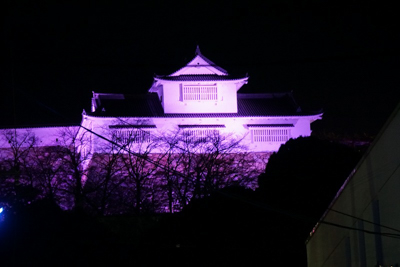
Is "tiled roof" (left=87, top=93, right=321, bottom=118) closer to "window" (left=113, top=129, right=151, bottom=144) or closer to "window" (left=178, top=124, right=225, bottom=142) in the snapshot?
"window" (left=178, top=124, right=225, bottom=142)

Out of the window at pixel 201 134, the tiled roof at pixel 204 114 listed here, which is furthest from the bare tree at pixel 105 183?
the window at pixel 201 134

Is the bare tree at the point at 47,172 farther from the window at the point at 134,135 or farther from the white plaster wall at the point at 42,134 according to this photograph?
the window at the point at 134,135

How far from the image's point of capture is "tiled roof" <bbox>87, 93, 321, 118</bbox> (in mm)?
27578

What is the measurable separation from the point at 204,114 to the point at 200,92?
155 centimetres

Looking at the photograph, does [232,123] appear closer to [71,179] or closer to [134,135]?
[134,135]

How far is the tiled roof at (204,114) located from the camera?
27.6m

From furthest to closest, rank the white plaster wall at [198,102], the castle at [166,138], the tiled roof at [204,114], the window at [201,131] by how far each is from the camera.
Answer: the white plaster wall at [198,102] < the tiled roof at [204,114] < the window at [201,131] < the castle at [166,138]

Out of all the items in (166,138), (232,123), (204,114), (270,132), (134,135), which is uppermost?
(204,114)

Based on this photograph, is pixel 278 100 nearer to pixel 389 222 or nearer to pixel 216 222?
pixel 216 222

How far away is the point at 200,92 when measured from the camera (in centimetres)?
2906

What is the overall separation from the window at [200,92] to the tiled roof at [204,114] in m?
1.17

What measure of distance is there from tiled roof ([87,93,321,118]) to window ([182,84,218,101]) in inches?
46.1

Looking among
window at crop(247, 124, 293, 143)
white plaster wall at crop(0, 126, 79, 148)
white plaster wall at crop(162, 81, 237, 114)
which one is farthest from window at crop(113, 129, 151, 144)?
window at crop(247, 124, 293, 143)

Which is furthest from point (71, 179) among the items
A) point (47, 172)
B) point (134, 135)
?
point (134, 135)
